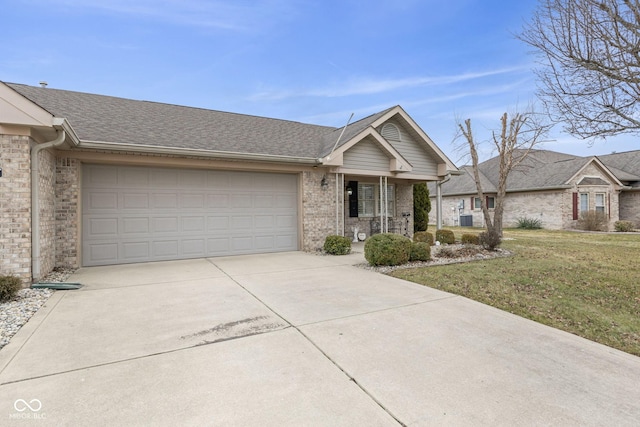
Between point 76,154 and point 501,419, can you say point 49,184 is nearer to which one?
point 76,154

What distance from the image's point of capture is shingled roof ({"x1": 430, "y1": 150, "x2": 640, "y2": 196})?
20141 millimetres

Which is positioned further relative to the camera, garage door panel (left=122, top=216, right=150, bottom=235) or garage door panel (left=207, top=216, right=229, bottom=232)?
garage door panel (left=207, top=216, right=229, bottom=232)

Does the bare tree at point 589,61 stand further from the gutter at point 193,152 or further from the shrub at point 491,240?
the gutter at point 193,152

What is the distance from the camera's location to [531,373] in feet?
9.23

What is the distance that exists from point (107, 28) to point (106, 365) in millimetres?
11556

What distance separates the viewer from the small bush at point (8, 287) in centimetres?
466

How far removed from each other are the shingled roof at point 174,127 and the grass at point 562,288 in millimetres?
5673

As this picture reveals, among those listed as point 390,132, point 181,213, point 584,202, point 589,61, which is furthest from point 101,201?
point 584,202

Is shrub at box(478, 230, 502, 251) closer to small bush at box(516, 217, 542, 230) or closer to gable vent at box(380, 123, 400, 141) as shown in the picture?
gable vent at box(380, 123, 400, 141)

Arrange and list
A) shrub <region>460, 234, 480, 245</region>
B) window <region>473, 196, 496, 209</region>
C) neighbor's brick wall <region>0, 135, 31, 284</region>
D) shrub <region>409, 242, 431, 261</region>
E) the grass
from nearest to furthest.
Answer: the grass
neighbor's brick wall <region>0, 135, 31, 284</region>
shrub <region>409, 242, 431, 261</region>
shrub <region>460, 234, 480, 245</region>
window <region>473, 196, 496, 209</region>

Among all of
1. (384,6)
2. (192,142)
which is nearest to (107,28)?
(192,142)

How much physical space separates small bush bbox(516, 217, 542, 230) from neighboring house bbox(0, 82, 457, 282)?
41.4 feet

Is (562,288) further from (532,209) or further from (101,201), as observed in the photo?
(532,209)

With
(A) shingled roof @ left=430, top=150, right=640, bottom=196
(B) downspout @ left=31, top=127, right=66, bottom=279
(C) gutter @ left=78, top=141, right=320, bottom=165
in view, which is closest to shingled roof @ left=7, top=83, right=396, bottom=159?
(C) gutter @ left=78, top=141, right=320, bottom=165
